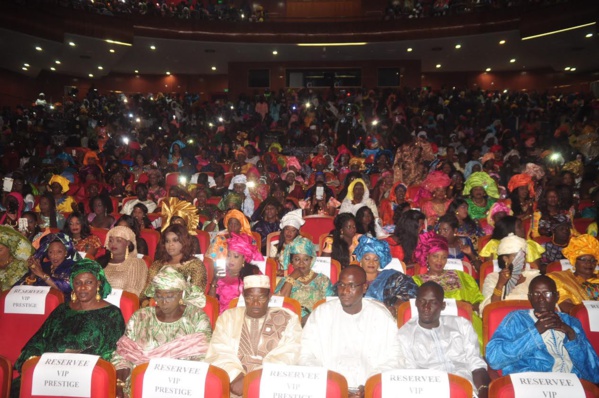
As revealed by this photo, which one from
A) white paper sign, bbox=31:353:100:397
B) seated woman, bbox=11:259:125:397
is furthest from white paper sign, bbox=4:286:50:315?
white paper sign, bbox=31:353:100:397

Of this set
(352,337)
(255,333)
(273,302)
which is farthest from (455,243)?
(255,333)

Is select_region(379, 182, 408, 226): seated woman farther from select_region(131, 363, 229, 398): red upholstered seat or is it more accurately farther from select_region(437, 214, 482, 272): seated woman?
select_region(131, 363, 229, 398): red upholstered seat

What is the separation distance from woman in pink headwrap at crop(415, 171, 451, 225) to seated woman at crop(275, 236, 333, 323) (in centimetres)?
238

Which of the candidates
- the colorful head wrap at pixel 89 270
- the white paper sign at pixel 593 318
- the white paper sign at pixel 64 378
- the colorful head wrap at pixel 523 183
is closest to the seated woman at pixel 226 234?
the colorful head wrap at pixel 89 270

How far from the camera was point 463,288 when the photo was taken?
4.03 m

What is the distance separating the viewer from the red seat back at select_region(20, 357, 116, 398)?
2.51 meters

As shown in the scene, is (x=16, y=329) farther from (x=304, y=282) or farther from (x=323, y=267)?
(x=323, y=267)

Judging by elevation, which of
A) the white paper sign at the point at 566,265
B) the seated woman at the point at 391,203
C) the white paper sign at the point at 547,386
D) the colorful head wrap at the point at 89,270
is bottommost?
the white paper sign at the point at 547,386

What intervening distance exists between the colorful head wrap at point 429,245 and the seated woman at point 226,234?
5.21 ft

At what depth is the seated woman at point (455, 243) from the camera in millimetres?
4945

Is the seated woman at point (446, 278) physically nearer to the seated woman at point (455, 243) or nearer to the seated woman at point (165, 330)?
the seated woman at point (455, 243)

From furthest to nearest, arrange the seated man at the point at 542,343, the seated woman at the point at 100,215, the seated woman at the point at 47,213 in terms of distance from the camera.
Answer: the seated woman at the point at 47,213 < the seated woman at the point at 100,215 < the seated man at the point at 542,343

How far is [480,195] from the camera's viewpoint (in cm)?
650

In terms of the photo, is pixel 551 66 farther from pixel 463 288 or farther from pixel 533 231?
pixel 463 288
